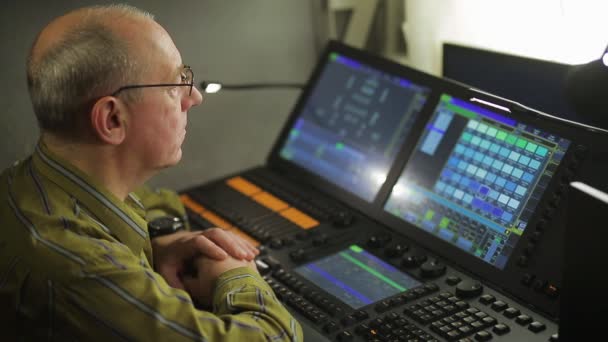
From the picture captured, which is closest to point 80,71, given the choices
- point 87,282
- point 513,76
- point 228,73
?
point 87,282

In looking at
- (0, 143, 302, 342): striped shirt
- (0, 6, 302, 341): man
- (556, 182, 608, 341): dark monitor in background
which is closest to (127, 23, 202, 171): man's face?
(0, 6, 302, 341): man

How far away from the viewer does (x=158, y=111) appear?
136cm

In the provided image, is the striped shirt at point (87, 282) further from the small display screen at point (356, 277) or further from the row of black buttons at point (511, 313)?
the row of black buttons at point (511, 313)

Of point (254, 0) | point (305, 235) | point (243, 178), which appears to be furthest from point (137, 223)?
point (254, 0)

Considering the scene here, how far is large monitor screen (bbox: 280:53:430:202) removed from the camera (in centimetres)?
184

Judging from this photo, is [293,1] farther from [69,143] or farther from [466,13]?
[69,143]

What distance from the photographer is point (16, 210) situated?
1.29 m

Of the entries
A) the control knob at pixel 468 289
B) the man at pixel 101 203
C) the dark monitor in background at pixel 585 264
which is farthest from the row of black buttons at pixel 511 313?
the man at pixel 101 203

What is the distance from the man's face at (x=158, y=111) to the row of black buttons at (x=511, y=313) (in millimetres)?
649

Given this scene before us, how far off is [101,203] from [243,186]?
71 cm

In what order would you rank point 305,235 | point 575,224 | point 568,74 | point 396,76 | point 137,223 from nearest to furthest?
point 575,224 < point 137,223 < point 568,74 < point 305,235 < point 396,76

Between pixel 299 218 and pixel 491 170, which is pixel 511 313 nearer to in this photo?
pixel 491 170

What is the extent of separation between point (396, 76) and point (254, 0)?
673 mm

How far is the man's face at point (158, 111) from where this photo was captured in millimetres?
1339
